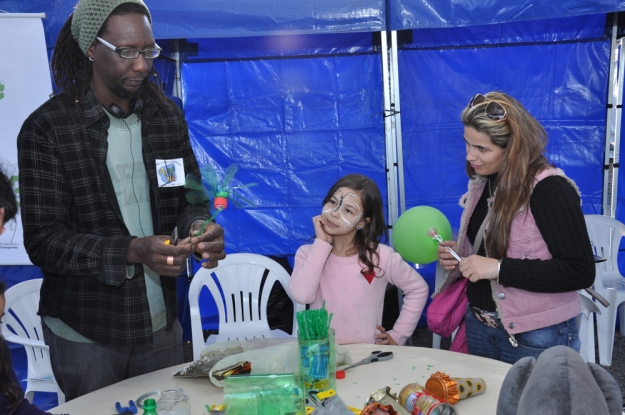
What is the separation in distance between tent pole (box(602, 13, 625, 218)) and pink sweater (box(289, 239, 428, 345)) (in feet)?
8.19

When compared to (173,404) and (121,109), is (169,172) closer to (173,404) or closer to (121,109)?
(121,109)

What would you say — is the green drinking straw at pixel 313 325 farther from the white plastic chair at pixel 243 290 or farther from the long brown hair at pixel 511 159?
the white plastic chair at pixel 243 290

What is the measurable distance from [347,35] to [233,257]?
1.99m

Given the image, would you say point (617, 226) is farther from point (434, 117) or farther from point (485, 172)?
point (485, 172)

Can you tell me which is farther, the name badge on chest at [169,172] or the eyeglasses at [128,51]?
the name badge on chest at [169,172]

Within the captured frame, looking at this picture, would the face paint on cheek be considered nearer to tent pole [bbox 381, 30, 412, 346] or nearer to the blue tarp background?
tent pole [bbox 381, 30, 412, 346]

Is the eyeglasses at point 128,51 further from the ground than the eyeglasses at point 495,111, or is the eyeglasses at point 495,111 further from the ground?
the eyeglasses at point 128,51

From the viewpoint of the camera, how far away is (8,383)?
56.2 inches

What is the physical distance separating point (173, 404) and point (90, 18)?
120 cm

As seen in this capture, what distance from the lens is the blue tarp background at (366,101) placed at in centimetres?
446

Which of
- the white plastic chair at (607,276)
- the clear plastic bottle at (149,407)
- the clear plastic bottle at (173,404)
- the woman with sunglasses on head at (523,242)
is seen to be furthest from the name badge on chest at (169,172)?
the white plastic chair at (607,276)

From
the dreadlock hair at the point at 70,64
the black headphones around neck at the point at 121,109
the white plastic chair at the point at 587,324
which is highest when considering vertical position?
the dreadlock hair at the point at 70,64

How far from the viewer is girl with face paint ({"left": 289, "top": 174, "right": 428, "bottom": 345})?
2789mm

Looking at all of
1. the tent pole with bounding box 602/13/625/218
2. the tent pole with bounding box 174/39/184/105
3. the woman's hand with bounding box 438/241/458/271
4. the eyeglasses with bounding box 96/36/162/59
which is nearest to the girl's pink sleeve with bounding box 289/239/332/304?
the woman's hand with bounding box 438/241/458/271
